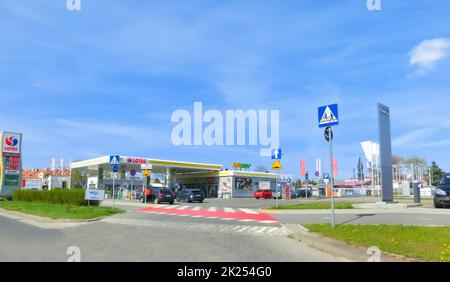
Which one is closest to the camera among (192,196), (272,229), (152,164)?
(272,229)

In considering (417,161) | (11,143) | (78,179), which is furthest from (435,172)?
(11,143)

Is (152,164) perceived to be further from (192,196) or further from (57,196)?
(57,196)

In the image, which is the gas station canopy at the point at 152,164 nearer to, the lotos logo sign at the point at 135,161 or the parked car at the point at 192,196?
the lotos logo sign at the point at 135,161

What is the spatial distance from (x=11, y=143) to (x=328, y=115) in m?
42.8

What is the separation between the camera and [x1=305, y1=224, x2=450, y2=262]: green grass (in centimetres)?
829

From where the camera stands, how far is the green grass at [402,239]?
27.2 feet

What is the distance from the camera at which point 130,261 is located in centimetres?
820

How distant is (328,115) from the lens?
1427cm

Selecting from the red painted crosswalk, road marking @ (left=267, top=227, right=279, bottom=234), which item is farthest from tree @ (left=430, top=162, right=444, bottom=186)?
road marking @ (left=267, top=227, right=279, bottom=234)

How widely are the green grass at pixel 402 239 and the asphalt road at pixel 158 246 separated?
3.95 feet

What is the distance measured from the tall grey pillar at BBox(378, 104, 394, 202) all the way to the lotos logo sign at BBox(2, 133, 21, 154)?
3939 cm
